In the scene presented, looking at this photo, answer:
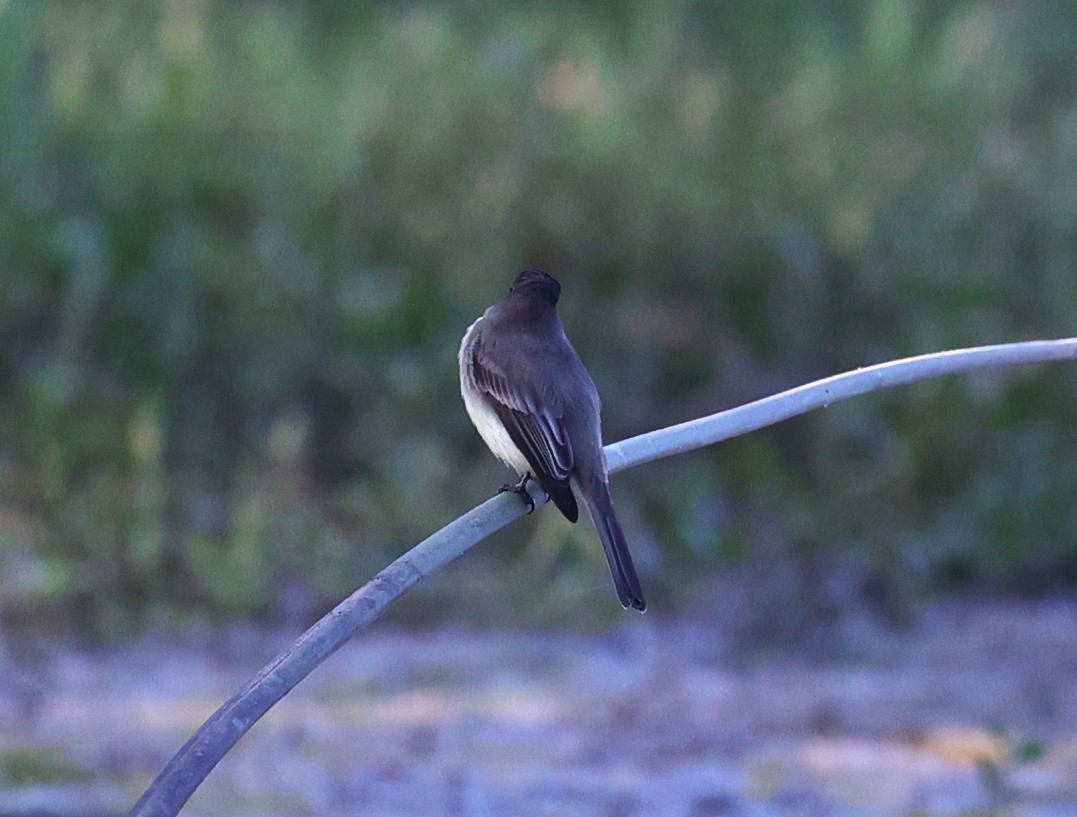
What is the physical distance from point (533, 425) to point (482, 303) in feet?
11.6

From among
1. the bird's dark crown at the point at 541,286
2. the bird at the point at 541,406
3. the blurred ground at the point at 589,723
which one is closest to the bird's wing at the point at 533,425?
the bird at the point at 541,406

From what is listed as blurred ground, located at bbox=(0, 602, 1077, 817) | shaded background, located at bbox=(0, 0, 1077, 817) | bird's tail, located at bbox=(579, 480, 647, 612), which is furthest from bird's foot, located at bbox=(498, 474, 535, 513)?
shaded background, located at bbox=(0, 0, 1077, 817)

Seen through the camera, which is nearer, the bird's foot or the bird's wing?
the bird's foot

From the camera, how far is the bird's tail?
135 inches

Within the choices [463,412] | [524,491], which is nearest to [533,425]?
[524,491]

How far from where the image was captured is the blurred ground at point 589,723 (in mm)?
5344

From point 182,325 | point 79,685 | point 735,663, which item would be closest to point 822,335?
point 735,663

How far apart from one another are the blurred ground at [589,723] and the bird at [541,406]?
152 centimetres

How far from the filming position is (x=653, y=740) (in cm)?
572

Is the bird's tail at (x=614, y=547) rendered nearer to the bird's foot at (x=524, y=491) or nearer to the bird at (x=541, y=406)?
the bird at (x=541, y=406)

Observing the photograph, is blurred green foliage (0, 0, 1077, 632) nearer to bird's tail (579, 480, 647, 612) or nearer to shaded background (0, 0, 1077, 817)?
shaded background (0, 0, 1077, 817)

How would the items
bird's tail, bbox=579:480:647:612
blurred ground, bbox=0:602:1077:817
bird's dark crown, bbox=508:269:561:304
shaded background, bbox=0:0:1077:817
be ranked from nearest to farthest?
bird's tail, bbox=579:480:647:612 < bird's dark crown, bbox=508:269:561:304 < blurred ground, bbox=0:602:1077:817 < shaded background, bbox=0:0:1077:817

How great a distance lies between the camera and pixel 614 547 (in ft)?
12.0

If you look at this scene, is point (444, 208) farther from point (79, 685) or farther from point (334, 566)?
point (79, 685)
